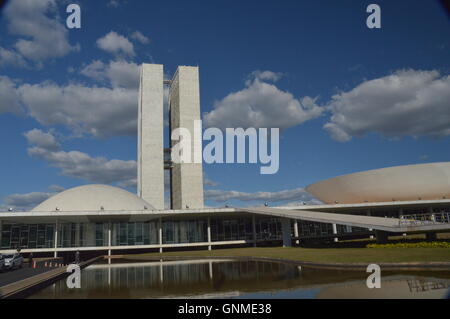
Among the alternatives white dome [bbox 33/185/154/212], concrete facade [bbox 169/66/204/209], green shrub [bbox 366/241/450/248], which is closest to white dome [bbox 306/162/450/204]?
A: green shrub [bbox 366/241/450/248]

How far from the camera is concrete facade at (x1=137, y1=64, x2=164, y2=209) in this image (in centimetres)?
6825

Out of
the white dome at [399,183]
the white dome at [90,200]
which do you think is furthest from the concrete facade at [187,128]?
the white dome at [399,183]

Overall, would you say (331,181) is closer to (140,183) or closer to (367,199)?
(367,199)

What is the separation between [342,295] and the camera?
1023cm

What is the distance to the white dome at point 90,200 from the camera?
46.2 meters

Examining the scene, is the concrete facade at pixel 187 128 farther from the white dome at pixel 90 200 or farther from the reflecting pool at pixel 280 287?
the reflecting pool at pixel 280 287

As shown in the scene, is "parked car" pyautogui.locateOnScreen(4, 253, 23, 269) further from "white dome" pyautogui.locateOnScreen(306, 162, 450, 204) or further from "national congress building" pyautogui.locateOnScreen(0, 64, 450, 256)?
"white dome" pyautogui.locateOnScreen(306, 162, 450, 204)

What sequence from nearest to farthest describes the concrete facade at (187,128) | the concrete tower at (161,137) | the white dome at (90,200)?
1. the white dome at (90,200)
2. the concrete tower at (161,137)
3. the concrete facade at (187,128)

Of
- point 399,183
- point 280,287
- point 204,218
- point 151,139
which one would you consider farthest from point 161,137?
point 280,287

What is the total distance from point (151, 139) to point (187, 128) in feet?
24.2

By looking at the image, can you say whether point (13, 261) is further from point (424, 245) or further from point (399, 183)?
point (399, 183)

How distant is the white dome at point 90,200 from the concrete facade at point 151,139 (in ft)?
54.2
